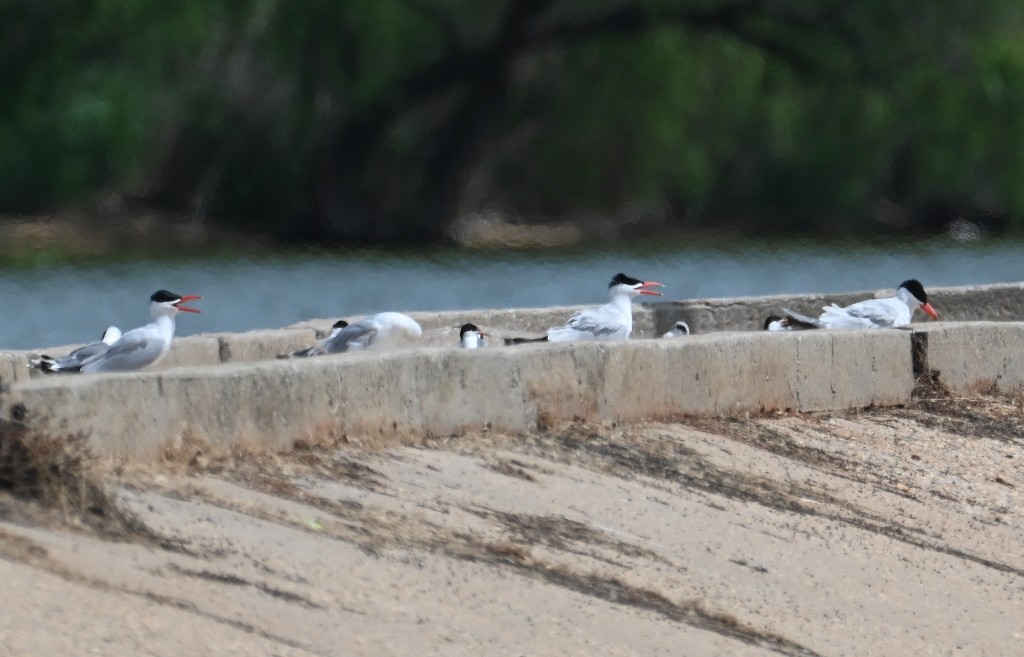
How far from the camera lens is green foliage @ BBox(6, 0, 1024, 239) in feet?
85.6

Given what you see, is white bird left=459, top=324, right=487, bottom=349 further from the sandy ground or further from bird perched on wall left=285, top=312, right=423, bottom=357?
the sandy ground

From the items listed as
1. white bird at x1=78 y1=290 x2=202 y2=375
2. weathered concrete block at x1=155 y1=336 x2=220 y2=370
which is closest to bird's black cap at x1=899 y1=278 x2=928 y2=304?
weathered concrete block at x1=155 y1=336 x2=220 y2=370

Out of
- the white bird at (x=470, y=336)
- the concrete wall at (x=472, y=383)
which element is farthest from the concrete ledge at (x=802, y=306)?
the white bird at (x=470, y=336)

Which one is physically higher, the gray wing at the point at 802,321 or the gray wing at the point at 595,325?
the gray wing at the point at 595,325

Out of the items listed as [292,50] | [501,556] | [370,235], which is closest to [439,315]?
[501,556]

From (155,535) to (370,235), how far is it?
899 inches

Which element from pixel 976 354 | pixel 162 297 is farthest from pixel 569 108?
pixel 976 354

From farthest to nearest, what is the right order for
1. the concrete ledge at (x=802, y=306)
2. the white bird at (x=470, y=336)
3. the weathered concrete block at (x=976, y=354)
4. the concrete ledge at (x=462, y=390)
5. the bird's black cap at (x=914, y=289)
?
1. the bird's black cap at (x=914, y=289)
2. the concrete ledge at (x=802, y=306)
3. the white bird at (x=470, y=336)
4. the weathered concrete block at (x=976, y=354)
5. the concrete ledge at (x=462, y=390)

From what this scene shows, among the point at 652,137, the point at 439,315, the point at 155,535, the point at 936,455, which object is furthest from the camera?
the point at 652,137

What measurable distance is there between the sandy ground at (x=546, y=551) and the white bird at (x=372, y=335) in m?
1.76

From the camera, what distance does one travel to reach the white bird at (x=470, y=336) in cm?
918

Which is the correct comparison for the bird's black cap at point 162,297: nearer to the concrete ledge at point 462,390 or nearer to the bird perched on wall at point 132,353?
the bird perched on wall at point 132,353

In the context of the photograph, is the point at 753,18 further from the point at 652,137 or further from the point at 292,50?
the point at 292,50

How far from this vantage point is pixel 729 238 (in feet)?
96.7
